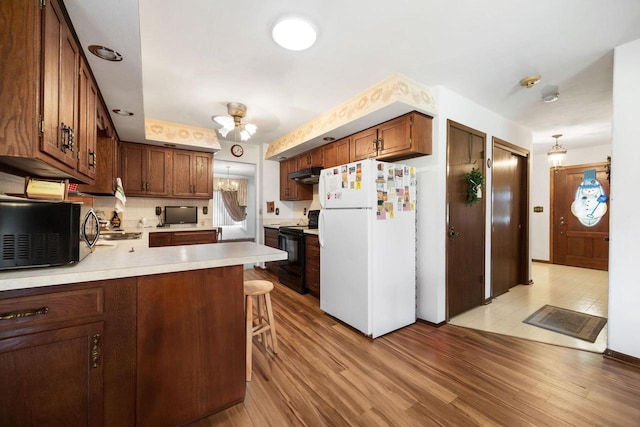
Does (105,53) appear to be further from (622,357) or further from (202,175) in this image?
(622,357)

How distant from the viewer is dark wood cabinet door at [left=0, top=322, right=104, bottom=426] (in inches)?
40.7

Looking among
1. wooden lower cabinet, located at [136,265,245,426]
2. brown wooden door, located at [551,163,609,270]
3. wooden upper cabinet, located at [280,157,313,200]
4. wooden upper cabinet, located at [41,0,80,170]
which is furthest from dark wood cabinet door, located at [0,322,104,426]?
brown wooden door, located at [551,163,609,270]

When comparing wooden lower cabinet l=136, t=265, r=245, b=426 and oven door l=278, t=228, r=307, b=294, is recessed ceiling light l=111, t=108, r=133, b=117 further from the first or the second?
oven door l=278, t=228, r=307, b=294

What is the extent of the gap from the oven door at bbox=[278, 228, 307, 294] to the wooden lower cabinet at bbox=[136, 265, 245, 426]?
2.23 metres

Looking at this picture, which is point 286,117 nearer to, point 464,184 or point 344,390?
point 464,184

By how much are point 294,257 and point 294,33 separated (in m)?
2.92

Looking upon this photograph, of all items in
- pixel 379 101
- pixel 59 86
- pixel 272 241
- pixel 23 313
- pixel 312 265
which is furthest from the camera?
pixel 272 241

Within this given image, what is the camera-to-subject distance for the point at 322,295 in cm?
310

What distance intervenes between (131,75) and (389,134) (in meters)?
2.38

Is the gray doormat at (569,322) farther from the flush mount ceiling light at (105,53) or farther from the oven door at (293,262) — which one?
the flush mount ceiling light at (105,53)

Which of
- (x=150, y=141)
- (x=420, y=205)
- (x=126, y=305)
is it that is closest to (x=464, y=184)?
(x=420, y=205)

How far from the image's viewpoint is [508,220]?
3.88 m

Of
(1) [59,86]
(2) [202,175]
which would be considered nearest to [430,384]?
(1) [59,86]

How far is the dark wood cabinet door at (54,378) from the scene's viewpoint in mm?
1034
